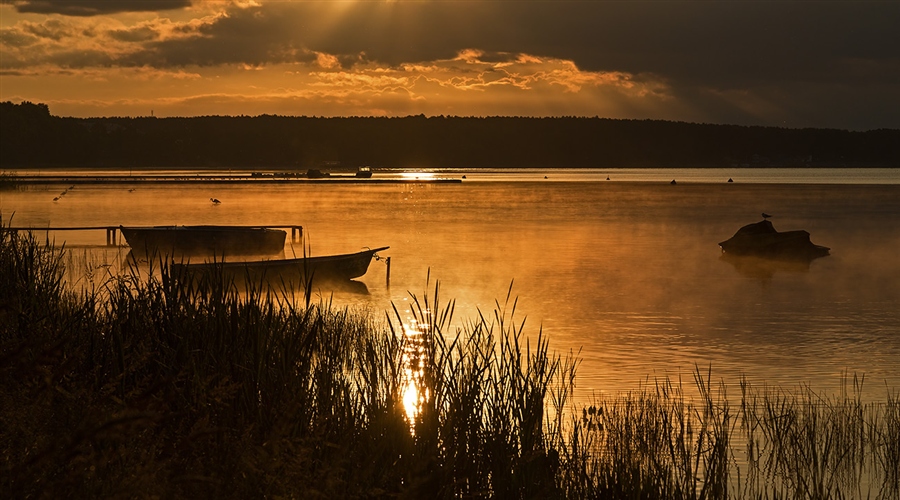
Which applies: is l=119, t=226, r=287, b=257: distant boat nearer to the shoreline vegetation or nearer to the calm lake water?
the calm lake water

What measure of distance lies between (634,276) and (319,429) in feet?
86.1

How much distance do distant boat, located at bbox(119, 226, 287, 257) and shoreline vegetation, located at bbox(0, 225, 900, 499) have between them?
69.5 feet

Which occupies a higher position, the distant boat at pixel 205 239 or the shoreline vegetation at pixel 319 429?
the shoreline vegetation at pixel 319 429

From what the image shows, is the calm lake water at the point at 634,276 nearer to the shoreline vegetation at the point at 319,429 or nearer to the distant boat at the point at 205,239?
the distant boat at the point at 205,239

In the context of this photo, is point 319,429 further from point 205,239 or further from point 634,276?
point 205,239

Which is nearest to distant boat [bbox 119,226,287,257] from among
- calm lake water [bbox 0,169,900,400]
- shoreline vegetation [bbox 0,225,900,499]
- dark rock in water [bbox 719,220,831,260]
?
calm lake water [bbox 0,169,900,400]

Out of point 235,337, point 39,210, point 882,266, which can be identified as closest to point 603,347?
point 235,337

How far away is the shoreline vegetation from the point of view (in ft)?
19.1

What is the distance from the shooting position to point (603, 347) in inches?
743

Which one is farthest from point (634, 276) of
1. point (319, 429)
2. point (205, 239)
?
point (319, 429)

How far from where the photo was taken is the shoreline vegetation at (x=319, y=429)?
582cm

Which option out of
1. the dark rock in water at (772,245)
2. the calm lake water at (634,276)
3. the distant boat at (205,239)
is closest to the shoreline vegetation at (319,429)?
the calm lake water at (634,276)

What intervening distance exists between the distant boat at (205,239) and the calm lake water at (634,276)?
1446 millimetres

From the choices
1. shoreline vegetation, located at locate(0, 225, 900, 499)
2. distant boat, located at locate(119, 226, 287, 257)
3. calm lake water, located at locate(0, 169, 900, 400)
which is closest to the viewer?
shoreline vegetation, located at locate(0, 225, 900, 499)
